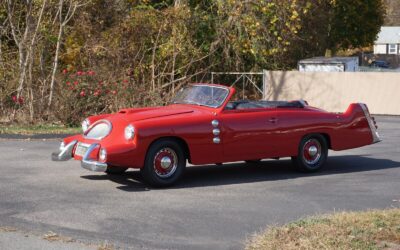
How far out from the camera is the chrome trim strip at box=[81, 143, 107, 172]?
32.0 ft

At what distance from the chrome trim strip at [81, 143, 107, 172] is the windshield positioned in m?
2.06

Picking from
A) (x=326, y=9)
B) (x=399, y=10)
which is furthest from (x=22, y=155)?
(x=399, y=10)

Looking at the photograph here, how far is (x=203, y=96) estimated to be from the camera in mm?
11367

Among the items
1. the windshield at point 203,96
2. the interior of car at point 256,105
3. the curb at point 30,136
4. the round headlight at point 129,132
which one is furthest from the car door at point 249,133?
the curb at point 30,136

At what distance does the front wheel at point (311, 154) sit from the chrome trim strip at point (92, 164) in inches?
139

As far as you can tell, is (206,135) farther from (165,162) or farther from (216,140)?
(165,162)

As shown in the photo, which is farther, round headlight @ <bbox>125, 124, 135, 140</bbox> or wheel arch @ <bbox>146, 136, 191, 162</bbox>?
wheel arch @ <bbox>146, 136, 191, 162</bbox>

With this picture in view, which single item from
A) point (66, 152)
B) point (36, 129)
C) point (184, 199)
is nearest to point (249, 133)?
point (184, 199)

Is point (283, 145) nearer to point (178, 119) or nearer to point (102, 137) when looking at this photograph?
point (178, 119)

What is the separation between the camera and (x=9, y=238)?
717 cm

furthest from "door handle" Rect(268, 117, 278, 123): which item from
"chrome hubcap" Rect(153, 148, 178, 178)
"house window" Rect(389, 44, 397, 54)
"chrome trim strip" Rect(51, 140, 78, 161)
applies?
"house window" Rect(389, 44, 397, 54)

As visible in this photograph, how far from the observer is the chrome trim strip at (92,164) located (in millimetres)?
9742

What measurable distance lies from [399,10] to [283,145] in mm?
88392

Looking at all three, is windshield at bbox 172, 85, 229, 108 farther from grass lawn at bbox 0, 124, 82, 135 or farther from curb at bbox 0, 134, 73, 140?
grass lawn at bbox 0, 124, 82, 135
